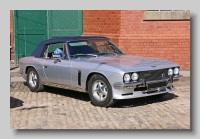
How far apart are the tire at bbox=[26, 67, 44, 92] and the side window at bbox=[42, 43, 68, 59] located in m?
0.52

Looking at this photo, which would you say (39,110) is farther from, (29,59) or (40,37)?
(40,37)

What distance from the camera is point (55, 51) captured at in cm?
912

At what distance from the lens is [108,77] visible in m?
7.43

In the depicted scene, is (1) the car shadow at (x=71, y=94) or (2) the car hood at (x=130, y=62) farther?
(1) the car shadow at (x=71, y=94)

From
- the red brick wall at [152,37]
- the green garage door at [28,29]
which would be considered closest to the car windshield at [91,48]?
the red brick wall at [152,37]

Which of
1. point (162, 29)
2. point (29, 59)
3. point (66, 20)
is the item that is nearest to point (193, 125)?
point (29, 59)

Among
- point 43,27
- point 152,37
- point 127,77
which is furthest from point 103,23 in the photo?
point 127,77

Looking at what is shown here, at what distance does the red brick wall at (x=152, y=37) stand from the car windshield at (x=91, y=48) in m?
3.52

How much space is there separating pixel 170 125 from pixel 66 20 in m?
8.84

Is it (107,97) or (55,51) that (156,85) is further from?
(55,51)

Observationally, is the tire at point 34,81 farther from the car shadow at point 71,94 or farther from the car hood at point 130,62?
the car hood at point 130,62

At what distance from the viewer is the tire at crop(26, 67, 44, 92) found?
9.48m

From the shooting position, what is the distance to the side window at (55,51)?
8727 millimetres

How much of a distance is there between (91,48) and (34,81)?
6.01ft
